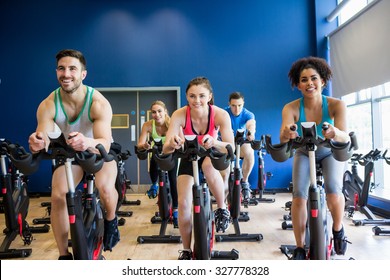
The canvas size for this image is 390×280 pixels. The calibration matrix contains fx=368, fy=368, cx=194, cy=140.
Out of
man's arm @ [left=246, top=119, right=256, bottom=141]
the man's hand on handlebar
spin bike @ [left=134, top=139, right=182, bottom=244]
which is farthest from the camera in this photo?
man's arm @ [left=246, top=119, right=256, bottom=141]

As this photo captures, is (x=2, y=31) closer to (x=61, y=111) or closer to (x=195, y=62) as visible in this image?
(x=195, y=62)

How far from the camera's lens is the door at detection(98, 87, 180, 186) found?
6.84 m

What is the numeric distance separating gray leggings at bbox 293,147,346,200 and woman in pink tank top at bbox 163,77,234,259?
0.46 metres

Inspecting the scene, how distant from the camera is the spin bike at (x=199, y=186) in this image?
1.88 m

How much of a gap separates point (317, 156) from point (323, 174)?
118 mm

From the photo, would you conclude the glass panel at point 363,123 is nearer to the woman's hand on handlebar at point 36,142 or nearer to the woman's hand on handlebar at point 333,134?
the woman's hand on handlebar at point 333,134

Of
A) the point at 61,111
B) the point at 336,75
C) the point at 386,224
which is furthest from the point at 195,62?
the point at 61,111

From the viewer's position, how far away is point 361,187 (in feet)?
13.0

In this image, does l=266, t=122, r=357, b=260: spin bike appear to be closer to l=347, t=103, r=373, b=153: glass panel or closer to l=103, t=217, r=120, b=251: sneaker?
l=103, t=217, r=120, b=251: sneaker

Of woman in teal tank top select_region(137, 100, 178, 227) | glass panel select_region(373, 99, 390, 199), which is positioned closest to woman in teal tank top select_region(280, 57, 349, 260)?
woman in teal tank top select_region(137, 100, 178, 227)

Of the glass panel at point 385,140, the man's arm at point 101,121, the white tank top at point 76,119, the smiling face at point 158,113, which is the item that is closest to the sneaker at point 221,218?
the man's arm at point 101,121

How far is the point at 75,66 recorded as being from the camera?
7.06 feet

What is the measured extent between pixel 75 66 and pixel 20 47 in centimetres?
535

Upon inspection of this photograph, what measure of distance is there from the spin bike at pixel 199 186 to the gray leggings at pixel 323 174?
557 millimetres
